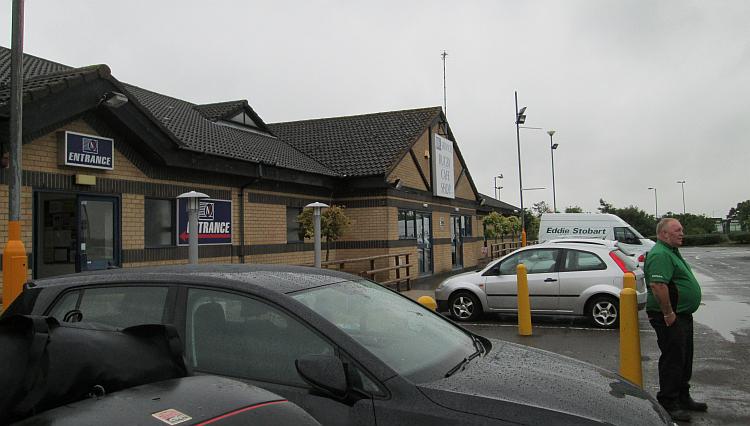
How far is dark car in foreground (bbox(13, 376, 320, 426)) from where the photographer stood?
1.67 meters

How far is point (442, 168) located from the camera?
77.3 feet

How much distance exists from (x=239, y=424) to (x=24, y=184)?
9198 millimetres

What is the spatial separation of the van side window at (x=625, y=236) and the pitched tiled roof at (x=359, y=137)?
351 inches

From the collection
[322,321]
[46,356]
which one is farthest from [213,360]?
[46,356]

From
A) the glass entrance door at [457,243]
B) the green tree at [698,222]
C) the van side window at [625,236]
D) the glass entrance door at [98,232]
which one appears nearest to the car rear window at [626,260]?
the glass entrance door at [98,232]

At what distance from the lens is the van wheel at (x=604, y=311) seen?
31.4 ft

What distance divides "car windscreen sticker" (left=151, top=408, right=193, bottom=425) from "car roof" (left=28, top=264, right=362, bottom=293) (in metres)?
1.36

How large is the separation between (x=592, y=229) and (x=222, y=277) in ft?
74.2

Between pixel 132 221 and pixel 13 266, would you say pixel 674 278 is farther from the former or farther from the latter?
pixel 132 221

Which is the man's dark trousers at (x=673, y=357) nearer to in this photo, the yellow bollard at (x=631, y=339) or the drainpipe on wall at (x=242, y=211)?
the yellow bollard at (x=631, y=339)

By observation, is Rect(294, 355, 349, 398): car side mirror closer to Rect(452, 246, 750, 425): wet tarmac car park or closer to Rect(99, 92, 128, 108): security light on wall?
Rect(452, 246, 750, 425): wet tarmac car park

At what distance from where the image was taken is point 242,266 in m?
3.67

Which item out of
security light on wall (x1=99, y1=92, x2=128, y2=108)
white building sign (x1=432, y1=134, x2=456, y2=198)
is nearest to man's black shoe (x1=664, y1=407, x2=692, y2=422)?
security light on wall (x1=99, y1=92, x2=128, y2=108)

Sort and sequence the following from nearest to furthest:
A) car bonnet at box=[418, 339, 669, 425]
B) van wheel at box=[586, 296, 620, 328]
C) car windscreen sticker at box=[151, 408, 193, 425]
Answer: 1. car windscreen sticker at box=[151, 408, 193, 425]
2. car bonnet at box=[418, 339, 669, 425]
3. van wheel at box=[586, 296, 620, 328]
